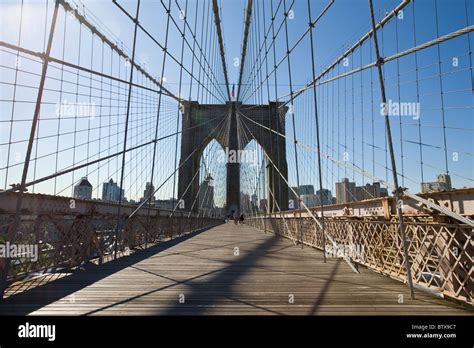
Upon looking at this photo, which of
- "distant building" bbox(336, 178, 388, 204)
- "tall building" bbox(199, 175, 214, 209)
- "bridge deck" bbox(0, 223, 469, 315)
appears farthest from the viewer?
"tall building" bbox(199, 175, 214, 209)

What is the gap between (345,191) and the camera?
39.1 feet

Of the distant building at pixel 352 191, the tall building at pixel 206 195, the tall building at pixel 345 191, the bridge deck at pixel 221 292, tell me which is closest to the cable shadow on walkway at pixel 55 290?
the bridge deck at pixel 221 292

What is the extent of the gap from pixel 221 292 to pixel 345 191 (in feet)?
33.2

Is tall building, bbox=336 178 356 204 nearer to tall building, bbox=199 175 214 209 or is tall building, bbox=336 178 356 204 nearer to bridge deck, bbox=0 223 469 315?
bridge deck, bbox=0 223 469 315

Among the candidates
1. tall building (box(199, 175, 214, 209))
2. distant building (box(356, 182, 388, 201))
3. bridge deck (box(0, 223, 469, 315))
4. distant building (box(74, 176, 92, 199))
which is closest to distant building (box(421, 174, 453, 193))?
distant building (box(356, 182, 388, 201))

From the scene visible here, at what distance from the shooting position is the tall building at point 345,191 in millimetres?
11550

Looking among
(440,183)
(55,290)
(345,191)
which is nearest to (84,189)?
(55,290)

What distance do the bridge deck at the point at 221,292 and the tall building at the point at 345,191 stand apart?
25.0 feet

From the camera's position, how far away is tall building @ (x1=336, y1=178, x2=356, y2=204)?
1155 cm

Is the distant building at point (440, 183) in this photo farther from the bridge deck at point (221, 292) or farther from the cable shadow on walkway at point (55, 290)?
the cable shadow on walkway at point (55, 290)

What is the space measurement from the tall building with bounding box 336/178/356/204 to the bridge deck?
7.62 meters
